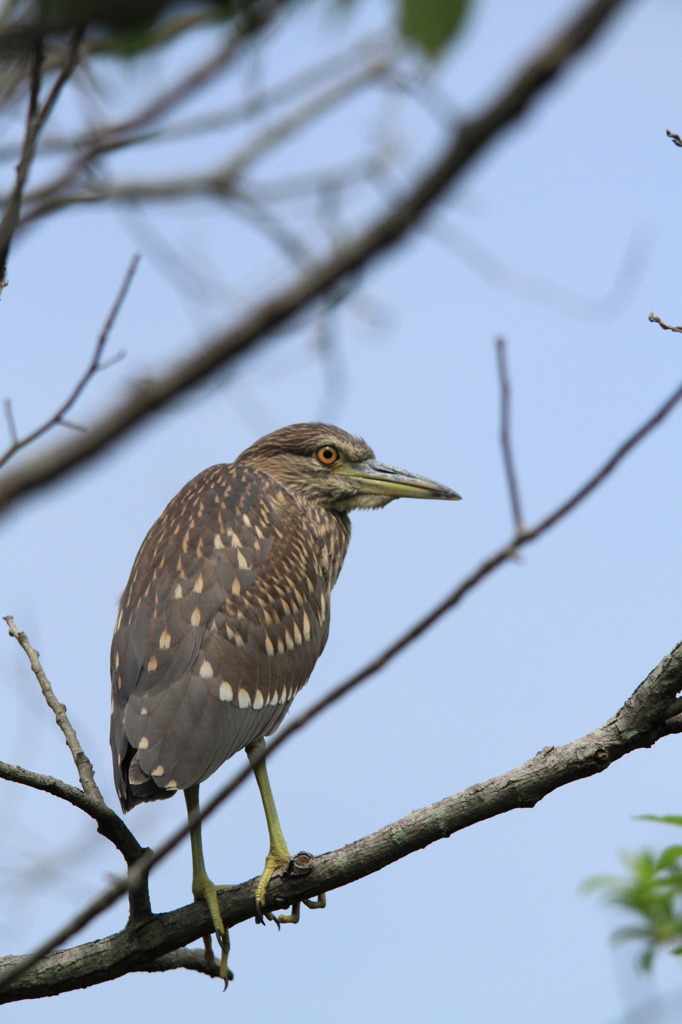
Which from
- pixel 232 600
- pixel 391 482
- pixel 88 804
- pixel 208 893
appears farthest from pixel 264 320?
pixel 391 482

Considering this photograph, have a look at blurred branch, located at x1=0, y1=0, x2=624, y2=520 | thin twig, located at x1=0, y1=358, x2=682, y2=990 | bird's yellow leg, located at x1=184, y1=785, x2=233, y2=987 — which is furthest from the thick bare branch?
blurred branch, located at x1=0, y1=0, x2=624, y2=520

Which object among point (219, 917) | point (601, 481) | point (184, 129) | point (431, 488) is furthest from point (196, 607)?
point (601, 481)

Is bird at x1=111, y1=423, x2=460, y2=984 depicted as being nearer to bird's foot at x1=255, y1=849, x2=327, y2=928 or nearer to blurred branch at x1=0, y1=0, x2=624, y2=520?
bird's foot at x1=255, y1=849, x2=327, y2=928

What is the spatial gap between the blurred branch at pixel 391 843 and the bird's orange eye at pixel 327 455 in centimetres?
219

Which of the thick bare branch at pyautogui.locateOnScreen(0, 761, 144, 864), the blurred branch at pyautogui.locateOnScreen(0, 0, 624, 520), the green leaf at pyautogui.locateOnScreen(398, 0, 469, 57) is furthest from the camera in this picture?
the thick bare branch at pyautogui.locateOnScreen(0, 761, 144, 864)

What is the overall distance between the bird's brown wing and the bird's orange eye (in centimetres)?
31

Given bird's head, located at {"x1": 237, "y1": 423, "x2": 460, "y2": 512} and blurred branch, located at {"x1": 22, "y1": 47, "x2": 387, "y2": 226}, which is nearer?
blurred branch, located at {"x1": 22, "y1": 47, "x2": 387, "y2": 226}

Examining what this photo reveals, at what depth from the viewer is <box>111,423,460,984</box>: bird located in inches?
140

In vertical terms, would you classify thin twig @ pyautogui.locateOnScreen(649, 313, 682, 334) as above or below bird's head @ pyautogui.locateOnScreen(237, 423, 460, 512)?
below

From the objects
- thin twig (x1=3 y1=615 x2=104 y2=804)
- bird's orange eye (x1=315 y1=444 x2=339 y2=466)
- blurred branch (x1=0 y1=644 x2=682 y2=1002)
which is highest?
bird's orange eye (x1=315 y1=444 x2=339 y2=466)

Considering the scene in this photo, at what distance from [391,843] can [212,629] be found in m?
1.17

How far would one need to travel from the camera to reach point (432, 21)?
3.14 feet

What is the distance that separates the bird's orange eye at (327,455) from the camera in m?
5.15

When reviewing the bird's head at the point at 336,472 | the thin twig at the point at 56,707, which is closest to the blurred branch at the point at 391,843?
the thin twig at the point at 56,707
